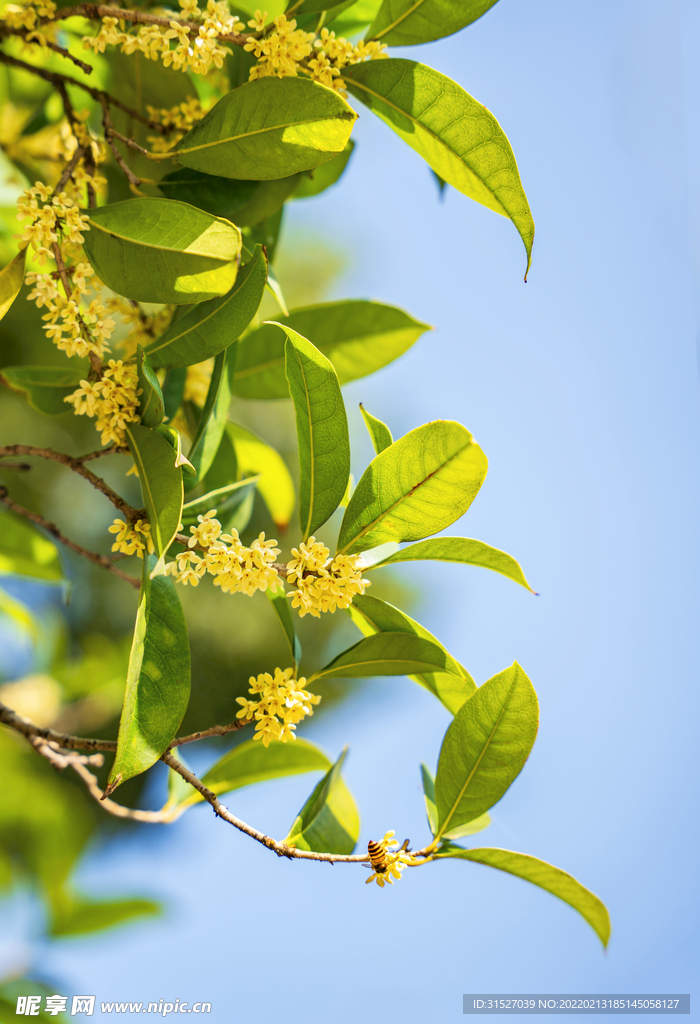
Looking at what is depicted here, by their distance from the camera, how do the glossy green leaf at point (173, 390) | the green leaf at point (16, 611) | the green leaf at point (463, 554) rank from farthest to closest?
the green leaf at point (16, 611)
the glossy green leaf at point (173, 390)
the green leaf at point (463, 554)

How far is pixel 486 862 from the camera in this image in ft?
1.48

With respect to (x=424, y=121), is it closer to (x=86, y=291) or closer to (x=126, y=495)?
(x=86, y=291)

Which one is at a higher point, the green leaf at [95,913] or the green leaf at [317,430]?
the green leaf at [317,430]

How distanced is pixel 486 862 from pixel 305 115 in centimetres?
52

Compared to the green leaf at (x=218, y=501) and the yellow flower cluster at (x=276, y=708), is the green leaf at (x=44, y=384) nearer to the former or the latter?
the green leaf at (x=218, y=501)

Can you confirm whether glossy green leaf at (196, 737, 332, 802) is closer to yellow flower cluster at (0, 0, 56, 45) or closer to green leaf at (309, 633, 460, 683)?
green leaf at (309, 633, 460, 683)

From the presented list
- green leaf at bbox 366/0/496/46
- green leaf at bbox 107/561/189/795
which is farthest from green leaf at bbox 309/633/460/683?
green leaf at bbox 366/0/496/46

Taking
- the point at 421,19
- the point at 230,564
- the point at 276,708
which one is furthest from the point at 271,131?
the point at 276,708

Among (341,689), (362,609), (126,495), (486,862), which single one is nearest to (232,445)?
(362,609)

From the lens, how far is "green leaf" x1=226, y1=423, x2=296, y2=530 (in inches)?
28.5

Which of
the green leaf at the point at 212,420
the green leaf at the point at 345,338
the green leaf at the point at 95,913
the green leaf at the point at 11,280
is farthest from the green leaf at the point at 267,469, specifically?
the green leaf at the point at 95,913

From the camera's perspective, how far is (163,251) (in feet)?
1.26

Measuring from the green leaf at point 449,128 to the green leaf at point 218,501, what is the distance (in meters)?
0.27

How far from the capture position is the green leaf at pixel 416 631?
0.44 metres
